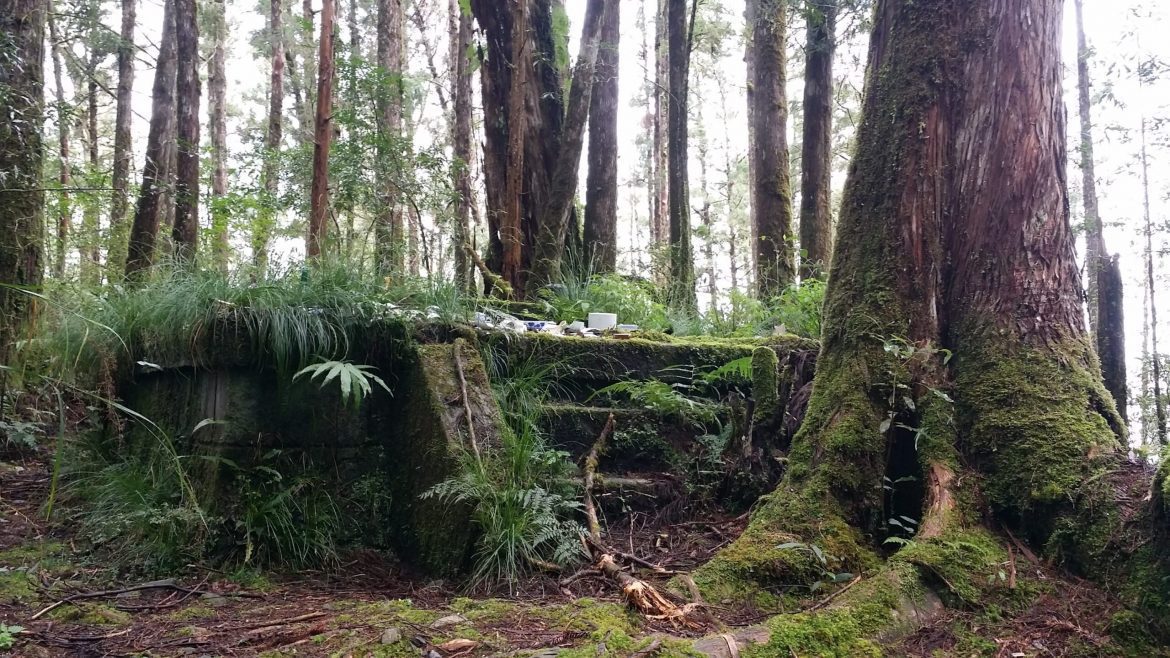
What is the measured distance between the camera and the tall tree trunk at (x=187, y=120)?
887cm

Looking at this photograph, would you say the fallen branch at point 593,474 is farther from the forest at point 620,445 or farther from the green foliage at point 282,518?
the green foliage at point 282,518

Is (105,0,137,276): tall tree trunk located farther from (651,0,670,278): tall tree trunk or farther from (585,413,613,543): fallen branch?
(651,0,670,278): tall tree trunk

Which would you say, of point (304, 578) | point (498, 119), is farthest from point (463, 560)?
point (498, 119)

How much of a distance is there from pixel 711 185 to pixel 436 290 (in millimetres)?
32510

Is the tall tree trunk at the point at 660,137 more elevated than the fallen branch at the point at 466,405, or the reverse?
the tall tree trunk at the point at 660,137

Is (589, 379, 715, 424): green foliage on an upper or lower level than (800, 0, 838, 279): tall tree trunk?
lower

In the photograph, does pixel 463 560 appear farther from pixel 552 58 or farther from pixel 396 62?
pixel 396 62

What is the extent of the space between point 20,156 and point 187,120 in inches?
191

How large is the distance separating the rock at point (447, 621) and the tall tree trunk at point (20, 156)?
4.20m

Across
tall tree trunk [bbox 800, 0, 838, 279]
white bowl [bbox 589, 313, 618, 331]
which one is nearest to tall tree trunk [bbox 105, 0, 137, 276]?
white bowl [bbox 589, 313, 618, 331]

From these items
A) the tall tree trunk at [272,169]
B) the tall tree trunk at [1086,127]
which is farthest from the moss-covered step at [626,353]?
the tall tree trunk at [1086,127]

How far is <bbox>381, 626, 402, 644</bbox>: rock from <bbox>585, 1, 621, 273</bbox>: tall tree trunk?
239 inches

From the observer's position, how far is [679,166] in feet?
29.1

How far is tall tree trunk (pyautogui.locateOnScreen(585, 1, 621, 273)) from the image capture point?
8.48 meters
